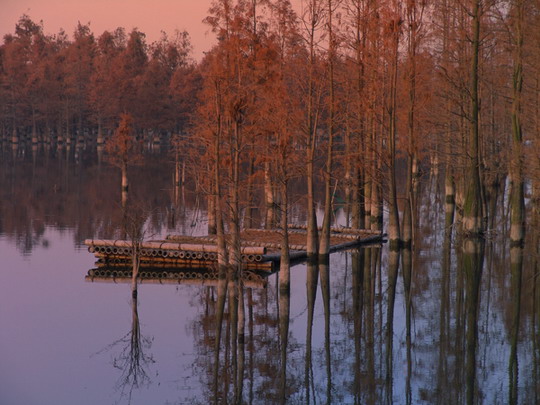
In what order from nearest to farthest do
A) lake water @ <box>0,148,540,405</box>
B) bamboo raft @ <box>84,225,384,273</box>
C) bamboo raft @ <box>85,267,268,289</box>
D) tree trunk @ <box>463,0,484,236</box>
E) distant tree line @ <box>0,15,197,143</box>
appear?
1. lake water @ <box>0,148,540,405</box>
2. bamboo raft @ <box>85,267,268,289</box>
3. bamboo raft @ <box>84,225,384,273</box>
4. tree trunk @ <box>463,0,484,236</box>
5. distant tree line @ <box>0,15,197,143</box>

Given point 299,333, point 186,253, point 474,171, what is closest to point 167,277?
point 186,253

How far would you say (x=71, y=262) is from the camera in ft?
104

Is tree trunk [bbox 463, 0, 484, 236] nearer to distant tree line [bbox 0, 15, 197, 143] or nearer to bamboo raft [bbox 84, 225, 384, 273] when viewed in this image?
bamboo raft [bbox 84, 225, 384, 273]

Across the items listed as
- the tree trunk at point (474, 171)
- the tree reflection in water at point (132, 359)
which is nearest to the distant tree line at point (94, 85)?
the tree trunk at point (474, 171)

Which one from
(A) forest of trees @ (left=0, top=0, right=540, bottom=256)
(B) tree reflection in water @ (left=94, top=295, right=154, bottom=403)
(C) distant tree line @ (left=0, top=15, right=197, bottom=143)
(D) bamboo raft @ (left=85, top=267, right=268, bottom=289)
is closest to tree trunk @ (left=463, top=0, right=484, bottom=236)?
(A) forest of trees @ (left=0, top=0, right=540, bottom=256)

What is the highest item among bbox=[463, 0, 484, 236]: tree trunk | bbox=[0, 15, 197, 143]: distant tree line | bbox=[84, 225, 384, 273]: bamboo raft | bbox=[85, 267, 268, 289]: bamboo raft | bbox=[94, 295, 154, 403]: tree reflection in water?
bbox=[0, 15, 197, 143]: distant tree line

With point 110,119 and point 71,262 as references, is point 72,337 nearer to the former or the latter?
point 71,262

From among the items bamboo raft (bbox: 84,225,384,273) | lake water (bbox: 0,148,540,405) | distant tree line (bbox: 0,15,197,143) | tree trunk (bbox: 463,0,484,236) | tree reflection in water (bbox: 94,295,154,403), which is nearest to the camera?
lake water (bbox: 0,148,540,405)

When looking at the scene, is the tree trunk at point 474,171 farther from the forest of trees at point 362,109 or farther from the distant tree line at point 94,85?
the distant tree line at point 94,85

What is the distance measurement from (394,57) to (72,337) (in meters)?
18.5

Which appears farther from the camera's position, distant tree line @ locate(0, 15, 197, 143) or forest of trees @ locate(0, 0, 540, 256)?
distant tree line @ locate(0, 15, 197, 143)

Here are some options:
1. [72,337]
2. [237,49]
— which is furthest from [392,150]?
[72,337]

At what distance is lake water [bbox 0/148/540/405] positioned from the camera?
16.4 meters

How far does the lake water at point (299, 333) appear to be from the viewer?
1641cm
